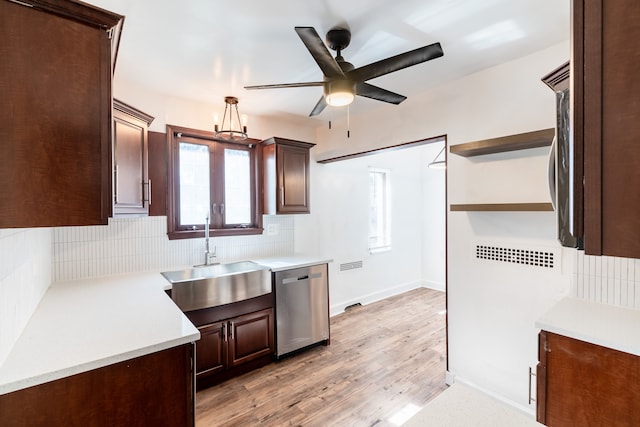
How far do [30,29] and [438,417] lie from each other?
1.67 metres

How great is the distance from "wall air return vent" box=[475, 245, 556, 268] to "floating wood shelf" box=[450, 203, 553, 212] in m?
0.34

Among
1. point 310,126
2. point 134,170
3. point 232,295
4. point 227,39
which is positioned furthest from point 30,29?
point 310,126

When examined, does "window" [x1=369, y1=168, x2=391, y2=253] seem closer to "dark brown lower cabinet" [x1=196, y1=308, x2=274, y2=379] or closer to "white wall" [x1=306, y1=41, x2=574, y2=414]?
"white wall" [x1=306, y1=41, x2=574, y2=414]

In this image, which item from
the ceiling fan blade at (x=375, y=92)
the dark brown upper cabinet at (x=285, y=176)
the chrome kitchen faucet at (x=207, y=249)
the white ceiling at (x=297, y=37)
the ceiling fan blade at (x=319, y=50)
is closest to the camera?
the ceiling fan blade at (x=319, y=50)

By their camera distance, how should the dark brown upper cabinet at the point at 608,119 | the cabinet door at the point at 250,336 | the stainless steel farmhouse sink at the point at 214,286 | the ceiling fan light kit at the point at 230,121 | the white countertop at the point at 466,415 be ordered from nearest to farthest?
the dark brown upper cabinet at the point at 608,119 → the white countertop at the point at 466,415 → the stainless steel farmhouse sink at the point at 214,286 → the cabinet door at the point at 250,336 → the ceiling fan light kit at the point at 230,121

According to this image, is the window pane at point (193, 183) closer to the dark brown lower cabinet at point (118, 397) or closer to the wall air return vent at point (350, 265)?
the dark brown lower cabinet at point (118, 397)

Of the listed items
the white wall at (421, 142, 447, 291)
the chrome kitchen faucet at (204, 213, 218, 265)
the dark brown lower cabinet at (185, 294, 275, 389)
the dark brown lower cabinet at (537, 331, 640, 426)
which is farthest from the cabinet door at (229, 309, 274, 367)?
the white wall at (421, 142, 447, 291)

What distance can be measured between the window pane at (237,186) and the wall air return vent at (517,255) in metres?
2.42

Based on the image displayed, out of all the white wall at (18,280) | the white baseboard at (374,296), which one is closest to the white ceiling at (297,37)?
the white wall at (18,280)

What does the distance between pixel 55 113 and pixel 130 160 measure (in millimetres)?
1511

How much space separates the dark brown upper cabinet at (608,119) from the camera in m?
0.47

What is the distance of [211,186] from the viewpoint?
3.14m

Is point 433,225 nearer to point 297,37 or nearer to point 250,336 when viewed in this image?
point 250,336

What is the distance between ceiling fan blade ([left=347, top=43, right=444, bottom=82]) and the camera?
1539mm
